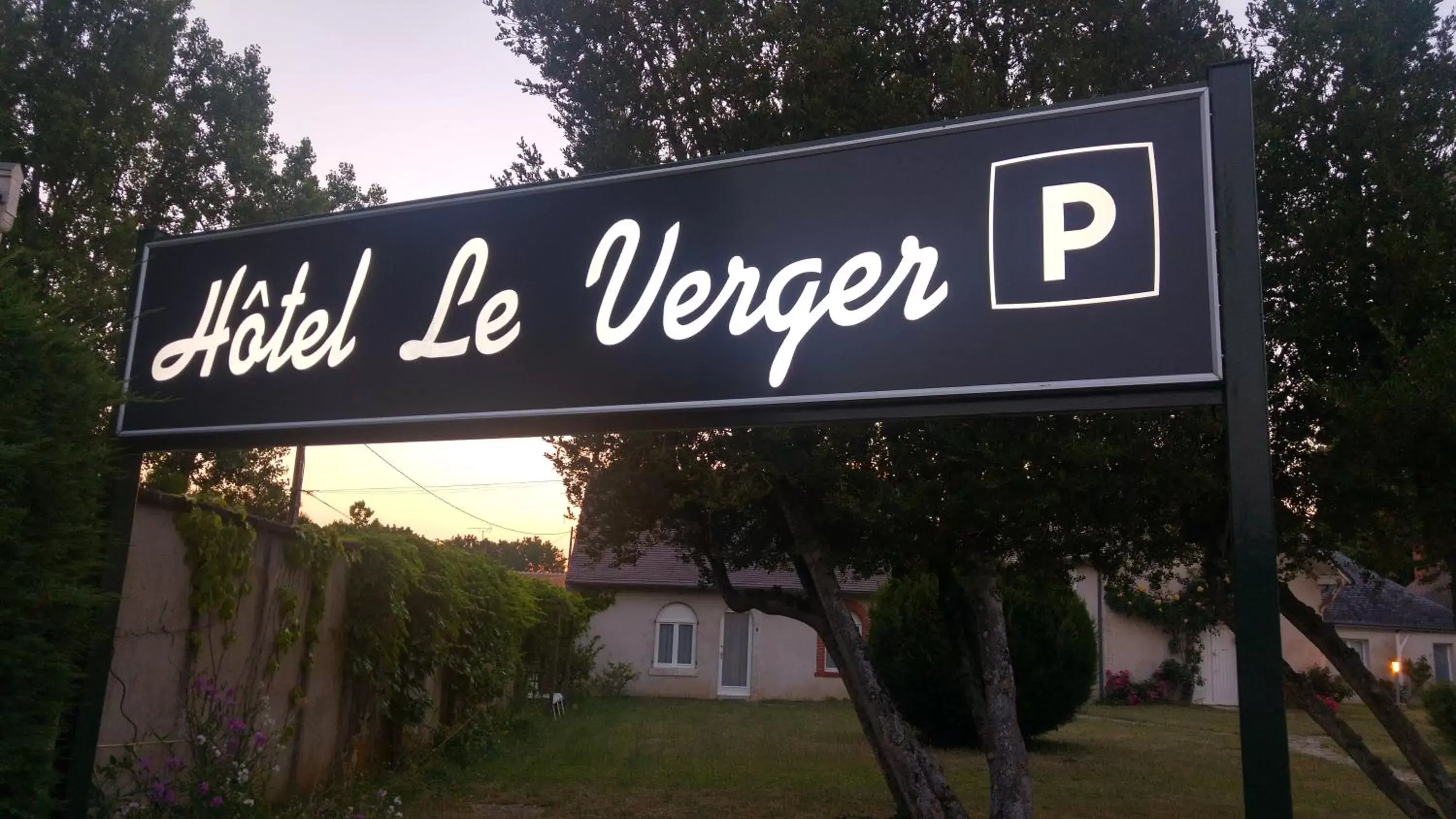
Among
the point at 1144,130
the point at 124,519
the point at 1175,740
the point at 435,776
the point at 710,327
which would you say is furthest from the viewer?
the point at 1175,740

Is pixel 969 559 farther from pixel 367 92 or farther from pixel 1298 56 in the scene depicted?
pixel 367 92

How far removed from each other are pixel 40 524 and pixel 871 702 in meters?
6.73

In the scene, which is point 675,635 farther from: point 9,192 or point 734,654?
point 9,192

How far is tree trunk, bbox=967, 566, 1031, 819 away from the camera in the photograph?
8.68 metres

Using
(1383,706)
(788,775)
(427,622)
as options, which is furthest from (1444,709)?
(427,622)

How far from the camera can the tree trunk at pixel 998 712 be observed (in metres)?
8.68

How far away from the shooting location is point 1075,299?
3363 mm

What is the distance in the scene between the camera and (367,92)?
9242 millimetres

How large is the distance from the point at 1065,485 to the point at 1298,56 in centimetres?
323

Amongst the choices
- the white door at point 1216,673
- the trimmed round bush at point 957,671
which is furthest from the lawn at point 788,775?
the white door at point 1216,673

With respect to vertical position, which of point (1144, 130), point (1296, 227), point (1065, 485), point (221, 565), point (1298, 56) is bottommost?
point (221, 565)

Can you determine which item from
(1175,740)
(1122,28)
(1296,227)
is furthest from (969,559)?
(1175,740)

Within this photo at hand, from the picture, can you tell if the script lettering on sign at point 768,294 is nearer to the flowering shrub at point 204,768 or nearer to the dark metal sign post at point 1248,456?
the dark metal sign post at point 1248,456

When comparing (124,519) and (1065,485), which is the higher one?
(1065,485)
